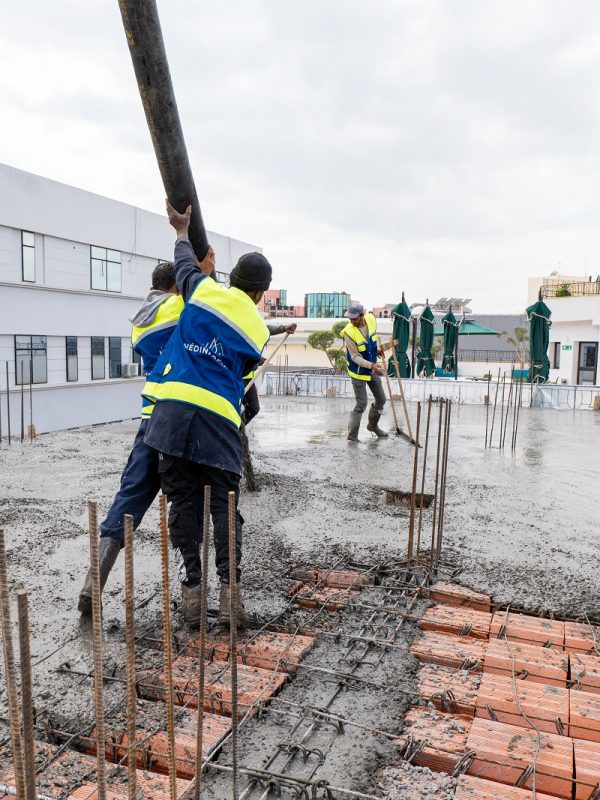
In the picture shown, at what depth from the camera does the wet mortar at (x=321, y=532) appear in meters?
2.61

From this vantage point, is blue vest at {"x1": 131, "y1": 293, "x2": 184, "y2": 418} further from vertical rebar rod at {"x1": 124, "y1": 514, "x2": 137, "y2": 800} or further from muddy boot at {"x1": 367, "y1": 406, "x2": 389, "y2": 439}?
muddy boot at {"x1": 367, "y1": 406, "x2": 389, "y2": 439}

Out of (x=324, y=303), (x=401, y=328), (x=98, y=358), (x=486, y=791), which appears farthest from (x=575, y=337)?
(x=324, y=303)

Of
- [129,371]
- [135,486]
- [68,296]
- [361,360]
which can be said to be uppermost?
[68,296]

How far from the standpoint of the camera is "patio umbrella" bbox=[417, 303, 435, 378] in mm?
16828

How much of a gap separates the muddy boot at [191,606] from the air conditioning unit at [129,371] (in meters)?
17.2

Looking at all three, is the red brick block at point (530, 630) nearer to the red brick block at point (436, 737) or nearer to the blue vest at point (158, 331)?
the red brick block at point (436, 737)

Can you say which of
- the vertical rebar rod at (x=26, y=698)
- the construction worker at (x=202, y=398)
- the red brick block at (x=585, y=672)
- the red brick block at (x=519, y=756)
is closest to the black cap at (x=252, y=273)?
the construction worker at (x=202, y=398)

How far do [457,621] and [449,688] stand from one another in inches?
25.4

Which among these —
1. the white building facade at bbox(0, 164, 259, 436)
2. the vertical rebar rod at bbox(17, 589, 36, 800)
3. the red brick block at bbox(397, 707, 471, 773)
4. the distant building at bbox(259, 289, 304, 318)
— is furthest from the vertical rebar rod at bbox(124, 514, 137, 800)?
the distant building at bbox(259, 289, 304, 318)

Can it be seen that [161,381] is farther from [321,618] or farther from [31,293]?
[31,293]

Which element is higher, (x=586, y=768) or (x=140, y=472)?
(x=140, y=472)

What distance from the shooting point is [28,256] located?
15.4m

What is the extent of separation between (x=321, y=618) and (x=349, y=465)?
4.10 metres

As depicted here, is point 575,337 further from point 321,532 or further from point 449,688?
point 449,688
